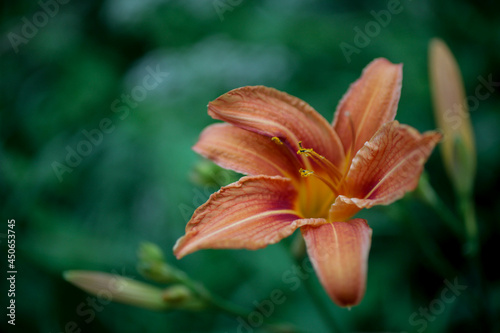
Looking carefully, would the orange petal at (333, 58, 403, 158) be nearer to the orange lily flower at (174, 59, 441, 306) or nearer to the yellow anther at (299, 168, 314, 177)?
the orange lily flower at (174, 59, 441, 306)

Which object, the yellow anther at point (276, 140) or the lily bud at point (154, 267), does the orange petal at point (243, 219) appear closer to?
the yellow anther at point (276, 140)

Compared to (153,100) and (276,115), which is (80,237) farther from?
(276,115)

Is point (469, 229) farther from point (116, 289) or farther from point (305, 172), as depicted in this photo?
point (116, 289)

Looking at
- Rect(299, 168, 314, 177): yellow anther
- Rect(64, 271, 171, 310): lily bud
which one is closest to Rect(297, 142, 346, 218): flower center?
Rect(299, 168, 314, 177): yellow anther

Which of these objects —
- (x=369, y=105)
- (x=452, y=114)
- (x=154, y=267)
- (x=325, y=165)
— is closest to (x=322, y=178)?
(x=325, y=165)

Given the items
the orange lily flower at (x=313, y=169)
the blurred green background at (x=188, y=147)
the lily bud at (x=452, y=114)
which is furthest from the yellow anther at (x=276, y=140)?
the blurred green background at (x=188, y=147)

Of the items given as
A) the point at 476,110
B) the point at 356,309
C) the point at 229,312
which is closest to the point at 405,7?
the point at 476,110
